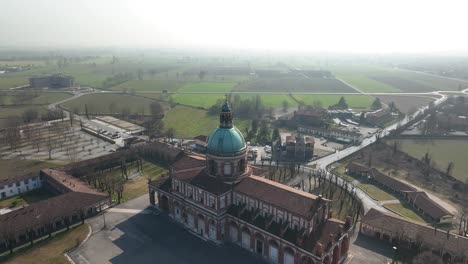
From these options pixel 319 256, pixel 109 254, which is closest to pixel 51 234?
pixel 109 254

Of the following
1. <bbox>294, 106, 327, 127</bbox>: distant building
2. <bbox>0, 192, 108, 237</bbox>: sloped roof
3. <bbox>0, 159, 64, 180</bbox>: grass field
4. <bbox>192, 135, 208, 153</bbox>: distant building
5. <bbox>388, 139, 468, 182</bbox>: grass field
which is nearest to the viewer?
<bbox>0, 192, 108, 237</bbox>: sloped roof

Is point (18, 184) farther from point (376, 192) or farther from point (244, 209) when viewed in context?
point (376, 192)

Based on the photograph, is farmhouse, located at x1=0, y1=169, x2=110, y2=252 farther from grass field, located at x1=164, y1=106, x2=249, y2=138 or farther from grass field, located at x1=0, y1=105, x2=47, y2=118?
grass field, located at x1=0, y1=105, x2=47, y2=118

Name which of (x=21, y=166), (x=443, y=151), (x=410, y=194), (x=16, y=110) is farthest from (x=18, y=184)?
(x=443, y=151)

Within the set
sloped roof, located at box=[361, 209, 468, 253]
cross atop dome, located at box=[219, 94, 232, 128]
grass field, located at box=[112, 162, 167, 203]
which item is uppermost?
cross atop dome, located at box=[219, 94, 232, 128]

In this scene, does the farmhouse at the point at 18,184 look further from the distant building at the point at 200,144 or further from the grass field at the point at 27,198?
the distant building at the point at 200,144

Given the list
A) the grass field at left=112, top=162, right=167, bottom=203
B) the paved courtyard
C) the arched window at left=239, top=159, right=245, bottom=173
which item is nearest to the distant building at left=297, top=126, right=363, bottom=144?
the grass field at left=112, top=162, right=167, bottom=203
